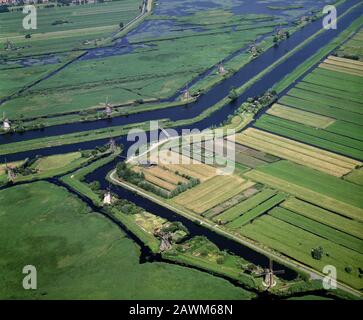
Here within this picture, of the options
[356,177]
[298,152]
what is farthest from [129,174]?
[356,177]

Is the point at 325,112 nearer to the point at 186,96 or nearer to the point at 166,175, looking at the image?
the point at 186,96

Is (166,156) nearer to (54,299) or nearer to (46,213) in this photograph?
(46,213)

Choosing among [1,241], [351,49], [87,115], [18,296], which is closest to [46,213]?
[1,241]

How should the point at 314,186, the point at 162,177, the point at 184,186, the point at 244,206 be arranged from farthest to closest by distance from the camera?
the point at 162,177 < the point at 184,186 < the point at 314,186 < the point at 244,206

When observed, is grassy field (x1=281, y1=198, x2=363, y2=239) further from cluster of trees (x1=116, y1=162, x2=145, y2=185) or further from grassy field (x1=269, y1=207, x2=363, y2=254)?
cluster of trees (x1=116, y1=162, x2=145, y2=185)

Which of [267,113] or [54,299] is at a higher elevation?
[267,113]

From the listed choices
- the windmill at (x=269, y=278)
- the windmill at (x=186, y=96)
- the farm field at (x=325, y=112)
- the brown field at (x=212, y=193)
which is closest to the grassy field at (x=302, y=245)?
the windmill at (x=269, y=278)
